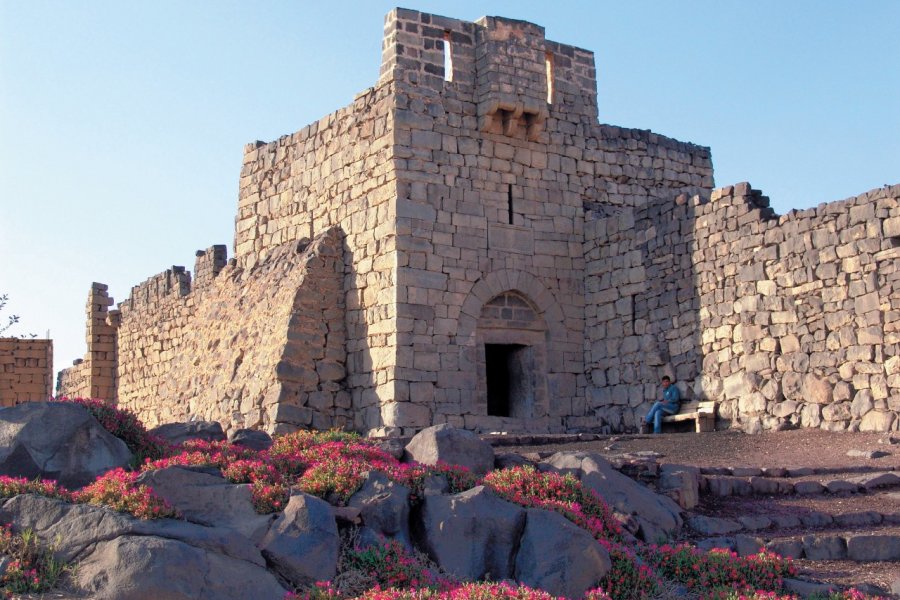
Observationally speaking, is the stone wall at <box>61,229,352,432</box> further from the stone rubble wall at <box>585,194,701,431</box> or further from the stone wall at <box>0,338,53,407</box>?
the stone wall at <box>0,338,53,407</box>

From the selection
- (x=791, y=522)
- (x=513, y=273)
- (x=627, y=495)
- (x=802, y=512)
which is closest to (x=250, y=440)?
(x=627, y=495)

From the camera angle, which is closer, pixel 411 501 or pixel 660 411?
pixel 411 501

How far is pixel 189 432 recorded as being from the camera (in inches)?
434

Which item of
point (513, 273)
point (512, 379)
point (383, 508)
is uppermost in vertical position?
point (513, 273)

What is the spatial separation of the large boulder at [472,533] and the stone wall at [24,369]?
18530mm

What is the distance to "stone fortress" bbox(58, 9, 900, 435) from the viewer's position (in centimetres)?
1466

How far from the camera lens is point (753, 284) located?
15.2 m

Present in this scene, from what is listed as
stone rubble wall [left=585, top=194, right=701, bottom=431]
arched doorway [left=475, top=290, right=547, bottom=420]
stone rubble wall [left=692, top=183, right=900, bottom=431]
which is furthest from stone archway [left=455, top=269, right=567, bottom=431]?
stone rubble wall [left=692, top=183, right=900, bottom=431]

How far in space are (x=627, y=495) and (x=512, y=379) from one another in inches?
265

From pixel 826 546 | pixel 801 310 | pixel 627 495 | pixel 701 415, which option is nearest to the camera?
pixel 826 546

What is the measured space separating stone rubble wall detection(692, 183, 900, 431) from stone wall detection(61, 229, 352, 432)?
5.37 meters

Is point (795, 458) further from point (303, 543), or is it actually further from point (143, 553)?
point (143, 553)

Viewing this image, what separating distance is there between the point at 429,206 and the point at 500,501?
7.74m

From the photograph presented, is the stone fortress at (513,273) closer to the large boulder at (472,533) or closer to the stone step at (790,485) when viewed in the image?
the stone step at (790,485)
